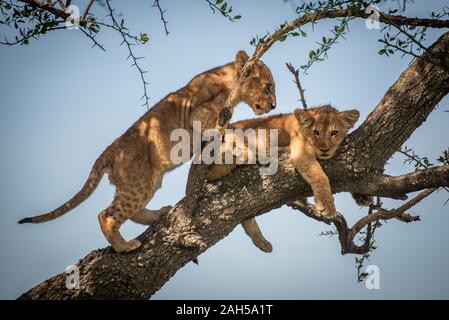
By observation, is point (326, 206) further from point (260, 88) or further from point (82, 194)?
point (82, 194)

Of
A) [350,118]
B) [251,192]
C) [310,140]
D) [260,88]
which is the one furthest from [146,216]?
[350,118]

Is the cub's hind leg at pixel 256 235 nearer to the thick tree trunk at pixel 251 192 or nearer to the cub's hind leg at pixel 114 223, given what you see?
the thick tree trunk at pixel 251 192

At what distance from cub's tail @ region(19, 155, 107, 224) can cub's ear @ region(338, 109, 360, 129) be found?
2.94 metres

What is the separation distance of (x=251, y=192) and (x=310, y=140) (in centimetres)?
105

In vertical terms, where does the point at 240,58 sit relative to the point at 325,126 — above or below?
above

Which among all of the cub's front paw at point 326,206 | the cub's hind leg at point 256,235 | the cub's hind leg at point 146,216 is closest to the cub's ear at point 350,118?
the cub's front paw at point 326,206

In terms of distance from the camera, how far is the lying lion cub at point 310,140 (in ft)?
19.1

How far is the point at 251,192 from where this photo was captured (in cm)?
577

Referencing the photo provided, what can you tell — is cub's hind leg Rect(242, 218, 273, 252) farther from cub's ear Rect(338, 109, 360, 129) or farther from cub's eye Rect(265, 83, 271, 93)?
cub's eye Rect(265, 83, 271, 93)
